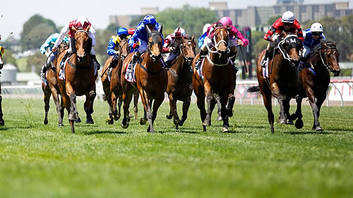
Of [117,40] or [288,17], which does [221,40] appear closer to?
[288,17]

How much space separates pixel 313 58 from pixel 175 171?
A: 8.17 metres

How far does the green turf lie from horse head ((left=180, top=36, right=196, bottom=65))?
10.6 feet

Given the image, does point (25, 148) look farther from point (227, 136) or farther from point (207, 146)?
point (227, 136)

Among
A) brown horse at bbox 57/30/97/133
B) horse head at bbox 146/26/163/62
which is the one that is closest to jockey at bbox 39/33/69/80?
brown horse at bbox 57/30/97/133

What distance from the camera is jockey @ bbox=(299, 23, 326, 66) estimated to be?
1508cm

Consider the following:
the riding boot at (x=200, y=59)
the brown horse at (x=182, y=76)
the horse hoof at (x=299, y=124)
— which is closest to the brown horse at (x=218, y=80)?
the riding boot at (x=200, y=59)

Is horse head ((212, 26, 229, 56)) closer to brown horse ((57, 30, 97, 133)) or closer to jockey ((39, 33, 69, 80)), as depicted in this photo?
brown horse ((57, 30, 97, 133))

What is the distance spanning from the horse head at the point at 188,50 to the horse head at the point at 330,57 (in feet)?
10.4

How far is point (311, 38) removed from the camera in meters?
15.5

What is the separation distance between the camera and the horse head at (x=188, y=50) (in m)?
16.5

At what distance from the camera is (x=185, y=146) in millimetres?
10758

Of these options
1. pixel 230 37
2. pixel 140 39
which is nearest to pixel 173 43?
pixel 140 39

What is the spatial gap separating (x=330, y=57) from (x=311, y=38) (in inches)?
32.8

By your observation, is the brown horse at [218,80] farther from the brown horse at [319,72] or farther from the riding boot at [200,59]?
the brown horse at [319,72]
